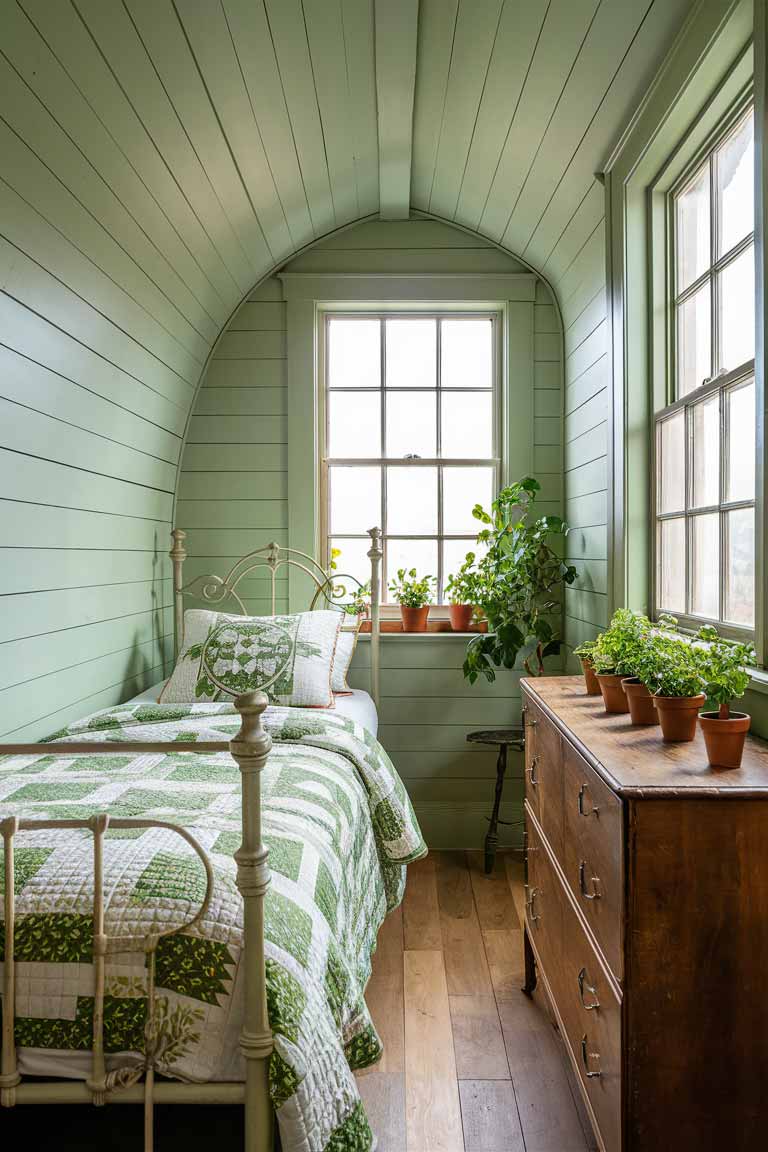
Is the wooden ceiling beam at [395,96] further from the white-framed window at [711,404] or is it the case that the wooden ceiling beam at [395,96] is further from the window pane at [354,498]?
the window pane at [354,498]

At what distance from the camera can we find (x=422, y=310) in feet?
12.3

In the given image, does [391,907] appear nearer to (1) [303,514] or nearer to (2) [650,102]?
(1) [303,514]

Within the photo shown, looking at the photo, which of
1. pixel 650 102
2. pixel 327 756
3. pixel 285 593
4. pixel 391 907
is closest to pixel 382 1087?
pixel 391 907

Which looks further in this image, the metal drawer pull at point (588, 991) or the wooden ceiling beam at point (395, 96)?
the wooden ceiling beam at point (395, 96)

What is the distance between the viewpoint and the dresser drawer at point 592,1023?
135 centimetres

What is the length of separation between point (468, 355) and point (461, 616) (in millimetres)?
1193

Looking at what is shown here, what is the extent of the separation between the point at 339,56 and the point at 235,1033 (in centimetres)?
246

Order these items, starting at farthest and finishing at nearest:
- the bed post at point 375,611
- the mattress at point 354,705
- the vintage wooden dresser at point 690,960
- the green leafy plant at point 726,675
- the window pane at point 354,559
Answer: the window pane at point 354,559 → the bed post at point 375,611 → the mattress at point 354,705 → the green leafy plant at point 726,675 → the vintage wooden dresser at point 690,960

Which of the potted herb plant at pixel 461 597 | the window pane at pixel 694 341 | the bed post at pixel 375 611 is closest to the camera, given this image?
the window pane at pixel 694 341

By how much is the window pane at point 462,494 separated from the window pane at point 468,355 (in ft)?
1.32

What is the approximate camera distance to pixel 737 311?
1.95 meters

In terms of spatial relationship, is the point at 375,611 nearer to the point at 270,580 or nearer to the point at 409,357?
the point at 270,580

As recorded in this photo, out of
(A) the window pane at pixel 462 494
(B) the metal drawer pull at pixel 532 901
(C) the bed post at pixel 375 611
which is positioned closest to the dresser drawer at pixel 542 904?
(B) the metal drawer pull at pixel 532 901

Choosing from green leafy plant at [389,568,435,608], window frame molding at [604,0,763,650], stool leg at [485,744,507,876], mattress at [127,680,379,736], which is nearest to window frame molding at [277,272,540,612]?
green leafy plant at [389,568,435,608]
